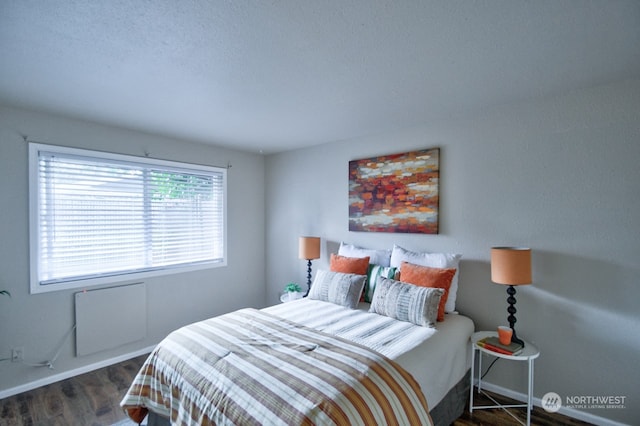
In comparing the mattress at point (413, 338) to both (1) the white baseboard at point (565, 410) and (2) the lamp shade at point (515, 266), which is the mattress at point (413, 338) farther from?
(2) the lamp shade at point (515, 266)

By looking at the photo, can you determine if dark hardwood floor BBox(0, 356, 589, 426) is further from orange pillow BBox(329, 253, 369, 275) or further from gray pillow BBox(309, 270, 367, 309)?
orange pillow BBox(329, 253, 369, 275)

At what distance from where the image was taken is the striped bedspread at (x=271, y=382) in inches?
54.9

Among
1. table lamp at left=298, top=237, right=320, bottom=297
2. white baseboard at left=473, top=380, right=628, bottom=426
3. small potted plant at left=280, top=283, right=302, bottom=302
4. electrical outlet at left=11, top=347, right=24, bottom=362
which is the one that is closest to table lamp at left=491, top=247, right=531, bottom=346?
white baseboard at left=473, top=380, right=628, bottom=426

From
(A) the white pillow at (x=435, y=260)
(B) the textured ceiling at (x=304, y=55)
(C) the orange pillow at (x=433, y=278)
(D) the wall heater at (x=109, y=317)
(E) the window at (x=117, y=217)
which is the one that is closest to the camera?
(B) the textured ceiling at (x=304, y=55)

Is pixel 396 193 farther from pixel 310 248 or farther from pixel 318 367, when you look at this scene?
pixel 318 367

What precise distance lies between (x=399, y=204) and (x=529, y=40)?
5.82 ft

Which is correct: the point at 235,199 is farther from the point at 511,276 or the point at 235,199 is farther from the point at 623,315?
the point at 623,315

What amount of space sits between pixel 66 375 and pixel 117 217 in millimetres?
1533

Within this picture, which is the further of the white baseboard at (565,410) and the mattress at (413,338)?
the white baseboard at (565,410)

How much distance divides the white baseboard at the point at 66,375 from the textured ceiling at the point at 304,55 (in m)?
2.41

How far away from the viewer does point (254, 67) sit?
1.89 meters

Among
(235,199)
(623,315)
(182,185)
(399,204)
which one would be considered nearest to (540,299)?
(623,315)

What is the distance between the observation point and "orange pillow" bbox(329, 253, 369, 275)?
306 cm

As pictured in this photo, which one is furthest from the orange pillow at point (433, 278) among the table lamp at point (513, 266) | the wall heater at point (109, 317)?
the wall heater at point (109, 317)
